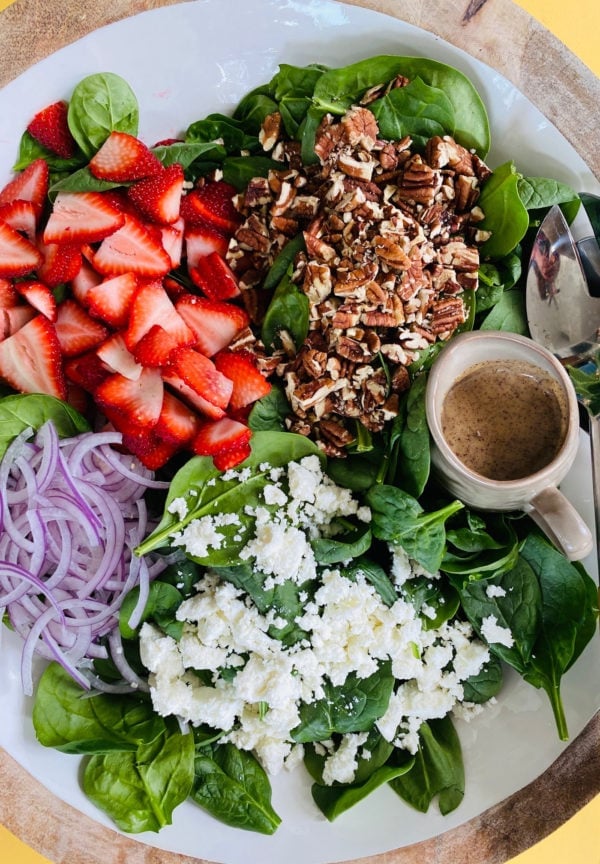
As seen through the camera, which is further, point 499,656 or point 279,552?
point 499,656

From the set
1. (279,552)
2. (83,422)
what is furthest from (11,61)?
(279,552)

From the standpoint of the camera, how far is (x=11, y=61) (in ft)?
5.33

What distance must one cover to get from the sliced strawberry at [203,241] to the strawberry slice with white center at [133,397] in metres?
0.29

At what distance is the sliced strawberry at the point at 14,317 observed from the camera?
5.52 ft

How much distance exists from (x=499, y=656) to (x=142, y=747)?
0.80 metres

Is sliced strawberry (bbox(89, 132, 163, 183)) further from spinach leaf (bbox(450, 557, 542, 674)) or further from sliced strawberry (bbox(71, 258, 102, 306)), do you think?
spinach leaf (bbox(450, 557, 542, 674))

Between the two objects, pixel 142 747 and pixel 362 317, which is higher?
pixel 362 317

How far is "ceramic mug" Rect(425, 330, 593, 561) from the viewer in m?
1.42

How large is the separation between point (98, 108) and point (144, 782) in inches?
56.8

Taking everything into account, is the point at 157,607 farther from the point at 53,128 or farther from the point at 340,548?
the point at 53,128

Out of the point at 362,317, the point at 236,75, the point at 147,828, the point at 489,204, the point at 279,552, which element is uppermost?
the point at 236,75

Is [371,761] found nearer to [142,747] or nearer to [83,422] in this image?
[142,747]

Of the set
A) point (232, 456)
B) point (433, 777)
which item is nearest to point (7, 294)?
point (232, 456)

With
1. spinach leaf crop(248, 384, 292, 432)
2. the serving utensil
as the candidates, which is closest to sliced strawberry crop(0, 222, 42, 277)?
spinach leaf crop(248, 384, 292, 432)
